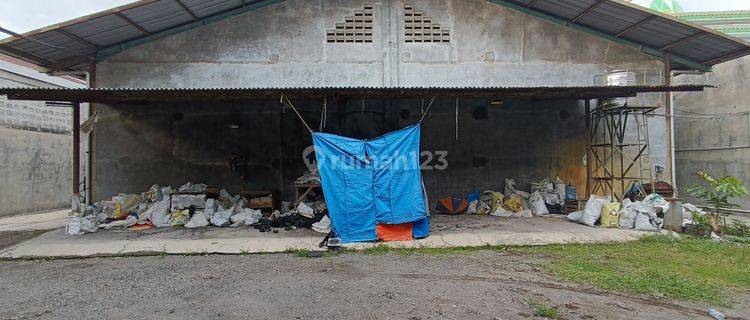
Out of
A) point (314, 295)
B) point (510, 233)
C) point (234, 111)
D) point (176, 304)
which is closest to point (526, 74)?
point (510, 233)

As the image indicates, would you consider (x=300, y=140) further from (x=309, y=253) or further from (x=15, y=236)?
(x=15, y=236)

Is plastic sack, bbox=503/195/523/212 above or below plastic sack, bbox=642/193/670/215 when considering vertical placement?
below

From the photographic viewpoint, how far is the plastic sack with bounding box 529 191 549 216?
33.6ft

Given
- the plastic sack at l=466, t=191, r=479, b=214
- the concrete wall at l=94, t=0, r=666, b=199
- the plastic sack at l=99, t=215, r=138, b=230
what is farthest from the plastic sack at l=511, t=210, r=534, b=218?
the plastic sack at l=99, t=215, r=138, b=230

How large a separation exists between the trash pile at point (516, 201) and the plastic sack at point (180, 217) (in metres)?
5.87

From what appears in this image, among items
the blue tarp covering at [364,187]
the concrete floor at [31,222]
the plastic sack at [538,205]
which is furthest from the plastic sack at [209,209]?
the plastic sack at [538,205]

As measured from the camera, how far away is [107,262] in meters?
6.38

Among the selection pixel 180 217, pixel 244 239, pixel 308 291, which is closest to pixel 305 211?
pixel 244 239

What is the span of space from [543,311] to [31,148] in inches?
619

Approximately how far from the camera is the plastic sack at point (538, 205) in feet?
33.6

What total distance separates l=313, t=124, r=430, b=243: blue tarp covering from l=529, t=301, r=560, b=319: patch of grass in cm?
329

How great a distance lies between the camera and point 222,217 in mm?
8992

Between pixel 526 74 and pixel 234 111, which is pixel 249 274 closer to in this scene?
pixel 234 111

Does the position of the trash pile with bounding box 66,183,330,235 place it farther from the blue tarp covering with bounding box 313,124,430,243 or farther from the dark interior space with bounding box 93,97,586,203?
the blue tarp covering with bounding box 313,124,430,243
